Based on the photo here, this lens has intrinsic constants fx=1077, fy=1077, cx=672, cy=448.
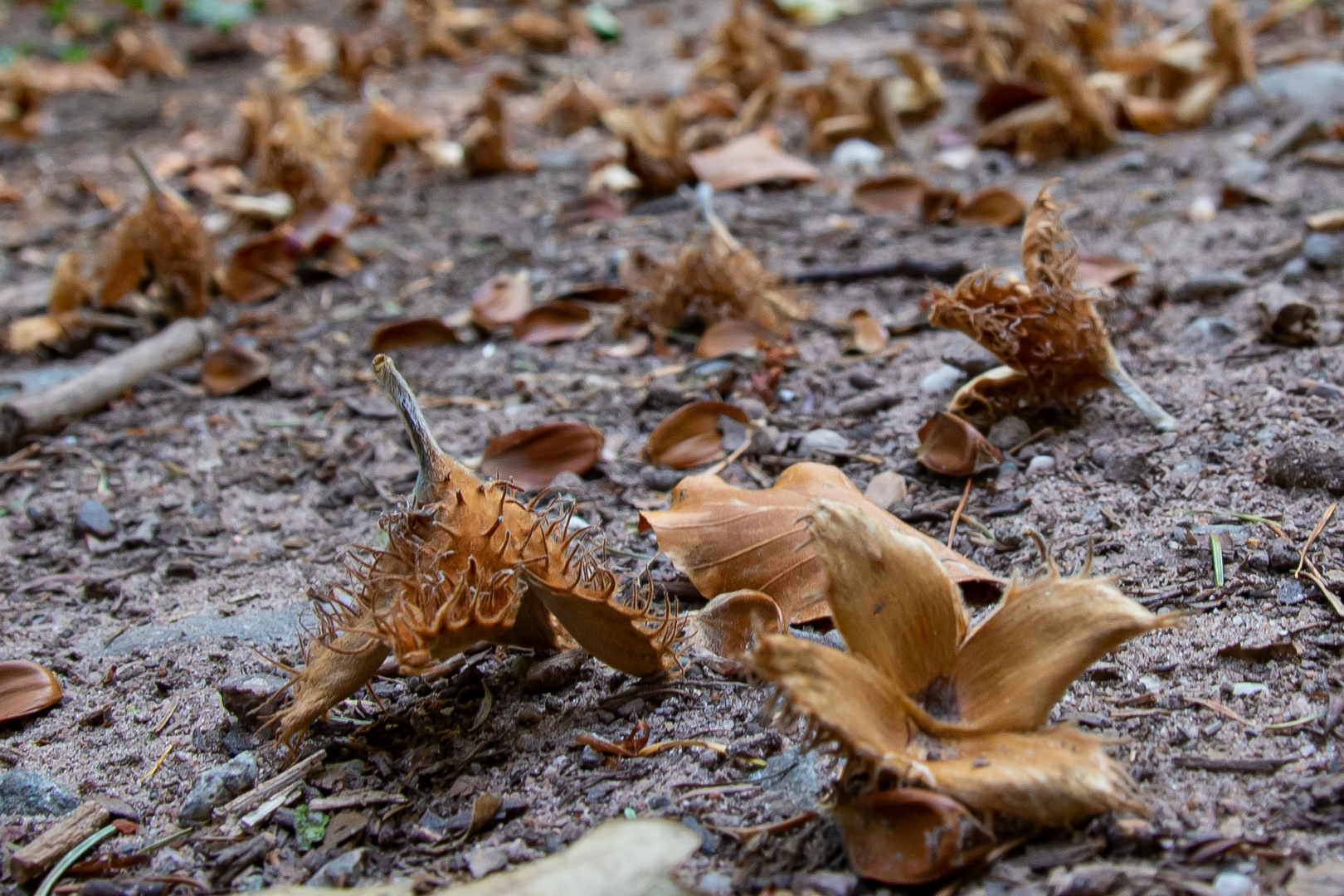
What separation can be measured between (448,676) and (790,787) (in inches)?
21.6

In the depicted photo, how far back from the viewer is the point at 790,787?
4.24 ft

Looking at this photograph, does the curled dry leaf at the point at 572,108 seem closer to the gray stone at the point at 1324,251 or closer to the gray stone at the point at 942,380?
the gray stone at the point at 942,380

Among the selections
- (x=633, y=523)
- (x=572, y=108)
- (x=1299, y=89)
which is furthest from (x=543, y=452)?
(x=1299, y=89)

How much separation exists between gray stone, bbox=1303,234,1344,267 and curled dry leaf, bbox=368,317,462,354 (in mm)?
2154

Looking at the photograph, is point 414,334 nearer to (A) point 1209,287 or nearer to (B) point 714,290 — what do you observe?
(B) point 714,290

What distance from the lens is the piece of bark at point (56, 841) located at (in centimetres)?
128

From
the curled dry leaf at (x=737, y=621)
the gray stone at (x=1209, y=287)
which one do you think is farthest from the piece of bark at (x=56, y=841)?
the gray stone at (x=1209, y=287)

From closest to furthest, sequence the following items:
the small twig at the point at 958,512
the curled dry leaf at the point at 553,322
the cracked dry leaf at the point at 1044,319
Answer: the small twig at the point at 958,512 → the cracked dry leaf at the point at 1044,319 → the curled dry leaf at the point at 553,322

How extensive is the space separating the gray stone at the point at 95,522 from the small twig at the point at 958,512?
1645 mm

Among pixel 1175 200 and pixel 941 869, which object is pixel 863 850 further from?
pixel 1175 200

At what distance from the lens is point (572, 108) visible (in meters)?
4.74

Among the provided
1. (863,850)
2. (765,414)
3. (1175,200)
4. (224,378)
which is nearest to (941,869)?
(863,850)

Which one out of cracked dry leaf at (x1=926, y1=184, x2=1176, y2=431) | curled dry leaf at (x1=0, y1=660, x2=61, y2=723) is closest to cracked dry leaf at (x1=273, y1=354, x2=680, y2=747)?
curled dry leaf at (x1=0, y1=660, x2=61, y2=723)

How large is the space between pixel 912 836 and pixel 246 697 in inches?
37.0
